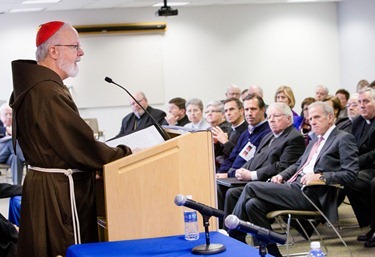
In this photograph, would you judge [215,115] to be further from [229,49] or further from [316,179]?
[229,49]

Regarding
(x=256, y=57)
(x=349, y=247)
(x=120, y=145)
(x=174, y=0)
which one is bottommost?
(x=349, y=247)

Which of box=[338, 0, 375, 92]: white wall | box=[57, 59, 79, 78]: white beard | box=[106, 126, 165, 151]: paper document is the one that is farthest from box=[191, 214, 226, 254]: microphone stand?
box=[338, 0, 375, 92]: white wall

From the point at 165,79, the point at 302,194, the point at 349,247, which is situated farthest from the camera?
the point at 165,79

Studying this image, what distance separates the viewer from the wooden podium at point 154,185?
3.26m

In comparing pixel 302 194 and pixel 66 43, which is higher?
pixel 66 43

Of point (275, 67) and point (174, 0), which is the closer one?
point (174, 0)

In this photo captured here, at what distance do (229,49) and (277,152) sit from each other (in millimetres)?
10068

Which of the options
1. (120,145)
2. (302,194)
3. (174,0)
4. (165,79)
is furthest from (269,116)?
(165,79)

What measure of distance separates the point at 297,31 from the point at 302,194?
36.6ft

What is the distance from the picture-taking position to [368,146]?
6699 millimetres

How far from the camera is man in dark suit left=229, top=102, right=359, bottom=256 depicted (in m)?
5.71

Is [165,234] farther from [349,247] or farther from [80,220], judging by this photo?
[349,247]

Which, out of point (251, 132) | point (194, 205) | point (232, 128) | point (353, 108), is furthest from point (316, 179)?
point (194, 205)

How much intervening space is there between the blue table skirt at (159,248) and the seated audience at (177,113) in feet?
21.1
